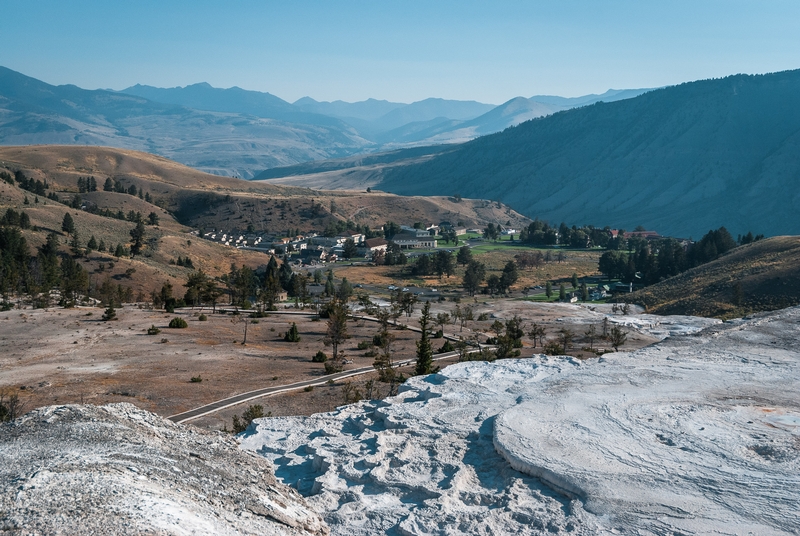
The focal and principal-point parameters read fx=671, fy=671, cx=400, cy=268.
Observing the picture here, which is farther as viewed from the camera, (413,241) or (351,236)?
(351,236)

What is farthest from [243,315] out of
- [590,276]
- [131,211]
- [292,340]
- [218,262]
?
[131,211]

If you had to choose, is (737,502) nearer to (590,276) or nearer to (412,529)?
(412,529)

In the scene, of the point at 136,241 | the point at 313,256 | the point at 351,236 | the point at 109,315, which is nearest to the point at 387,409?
the point at 109,315

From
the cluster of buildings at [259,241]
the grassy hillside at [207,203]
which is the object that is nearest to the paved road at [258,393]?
the cluster of buildings at [259,241]

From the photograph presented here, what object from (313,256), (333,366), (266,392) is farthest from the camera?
(313,256)

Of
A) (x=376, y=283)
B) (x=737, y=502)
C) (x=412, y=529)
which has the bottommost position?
(x=376, y=283)

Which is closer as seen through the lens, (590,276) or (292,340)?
(292,340)

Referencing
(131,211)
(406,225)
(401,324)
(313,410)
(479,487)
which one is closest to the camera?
(479,487)

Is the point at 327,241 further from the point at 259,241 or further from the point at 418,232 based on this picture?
the point at 418,232
